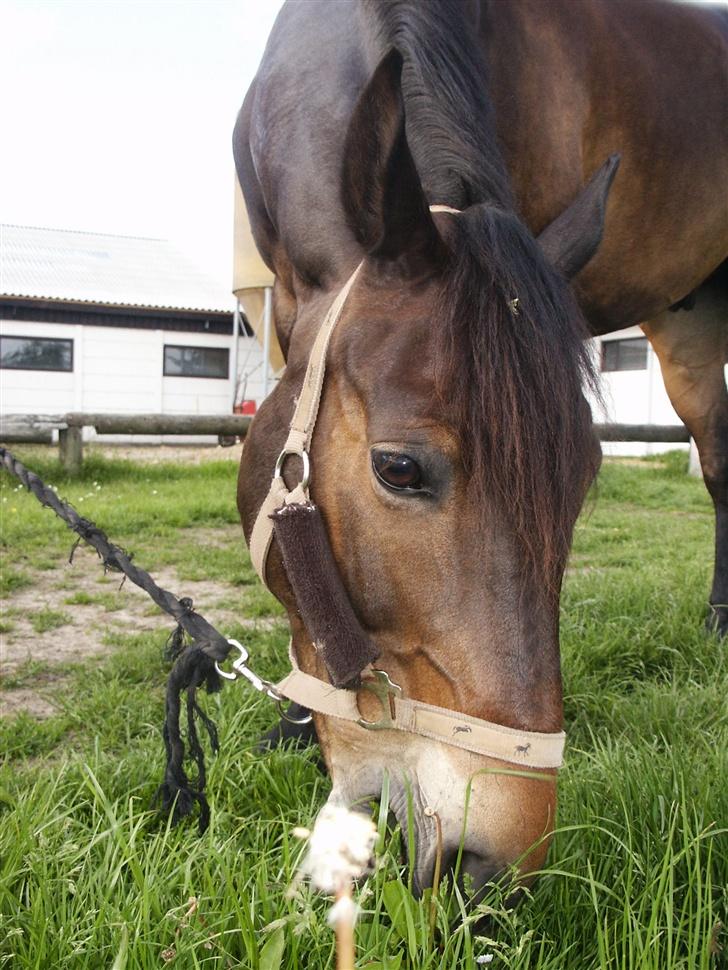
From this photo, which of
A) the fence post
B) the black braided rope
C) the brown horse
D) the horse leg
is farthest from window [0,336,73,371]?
the black braided rope

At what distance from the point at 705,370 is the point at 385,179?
2724 mm

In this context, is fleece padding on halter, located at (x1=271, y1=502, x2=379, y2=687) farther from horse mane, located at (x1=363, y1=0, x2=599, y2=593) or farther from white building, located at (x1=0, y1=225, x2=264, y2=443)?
white building, located at (x1=0, y1=225, x2=264, y2=443)

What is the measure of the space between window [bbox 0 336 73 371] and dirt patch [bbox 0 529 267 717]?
14720 millimetres

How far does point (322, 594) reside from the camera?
57.6 inches

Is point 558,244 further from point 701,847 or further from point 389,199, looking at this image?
point 701,847

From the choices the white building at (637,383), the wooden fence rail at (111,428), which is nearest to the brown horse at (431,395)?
the wooden fence rail at (111,428)

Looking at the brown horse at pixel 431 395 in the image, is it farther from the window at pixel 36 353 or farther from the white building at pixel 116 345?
the window at pixel 36 353

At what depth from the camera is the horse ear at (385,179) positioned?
138 centimetres

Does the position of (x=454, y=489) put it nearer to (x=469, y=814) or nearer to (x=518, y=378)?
(x=518, y=378)

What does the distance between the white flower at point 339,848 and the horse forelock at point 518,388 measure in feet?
1.60

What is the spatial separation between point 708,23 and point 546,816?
125 inches

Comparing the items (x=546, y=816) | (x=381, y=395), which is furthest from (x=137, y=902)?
(x=381, y=395)

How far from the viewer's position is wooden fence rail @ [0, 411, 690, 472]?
778 centimetres

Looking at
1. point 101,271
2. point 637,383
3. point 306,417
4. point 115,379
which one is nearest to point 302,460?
point 306,417
